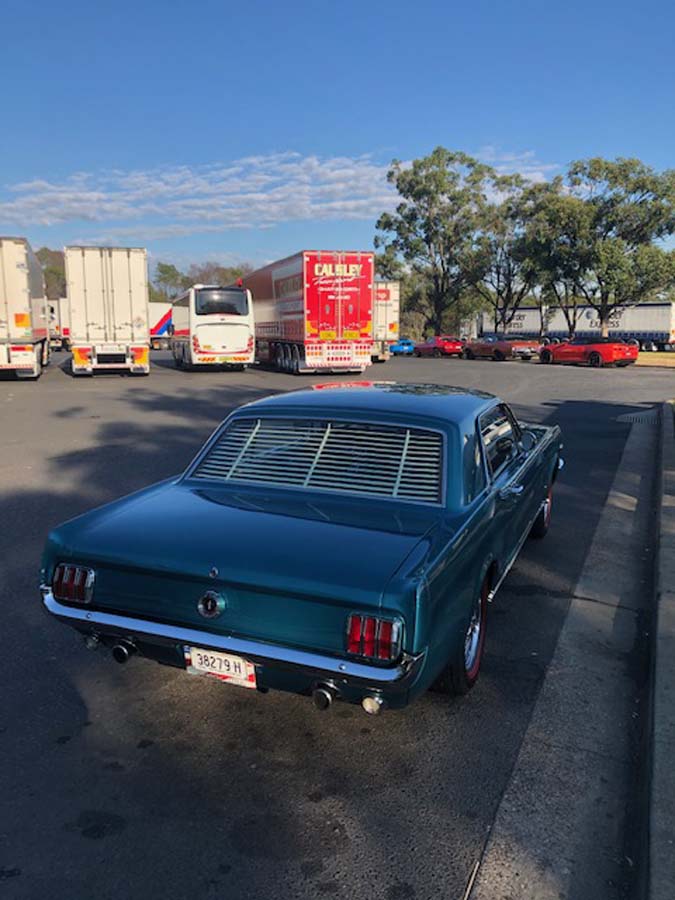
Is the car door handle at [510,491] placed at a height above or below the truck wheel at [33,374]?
below

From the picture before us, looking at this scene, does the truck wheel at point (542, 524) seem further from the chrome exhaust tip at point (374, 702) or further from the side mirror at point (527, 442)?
the chrome exhaust tip at point (374, 702)

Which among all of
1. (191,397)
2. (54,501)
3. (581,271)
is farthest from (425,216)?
(54,501)

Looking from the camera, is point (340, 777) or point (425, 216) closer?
point (340, 777)

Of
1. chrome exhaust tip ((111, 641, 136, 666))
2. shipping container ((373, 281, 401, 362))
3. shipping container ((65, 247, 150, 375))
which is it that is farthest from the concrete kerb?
shipping container ((373, 281, 401, 362))

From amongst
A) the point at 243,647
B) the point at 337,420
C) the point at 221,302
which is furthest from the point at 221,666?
the point at 221,302

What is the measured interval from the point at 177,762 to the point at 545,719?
177 centimetres

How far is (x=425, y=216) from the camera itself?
50531 mm

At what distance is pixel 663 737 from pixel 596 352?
30.1 meters

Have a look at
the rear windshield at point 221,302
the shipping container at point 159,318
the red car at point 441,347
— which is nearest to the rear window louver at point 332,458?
the rear windshield at point 221,302

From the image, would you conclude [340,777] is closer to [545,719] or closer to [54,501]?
[545,719]

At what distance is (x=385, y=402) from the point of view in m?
4.12

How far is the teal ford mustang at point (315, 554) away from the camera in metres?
2.73

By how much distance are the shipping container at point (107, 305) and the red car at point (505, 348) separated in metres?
20.8

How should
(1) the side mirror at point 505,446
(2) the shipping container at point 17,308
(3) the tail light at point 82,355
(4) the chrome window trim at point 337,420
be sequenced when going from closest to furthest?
(4) the chrome window trim at point 337,420 < (1) the side mirror at point 505,446 < (2) the shipping container at point 17,308 < (3) the tail light at point 82,355
